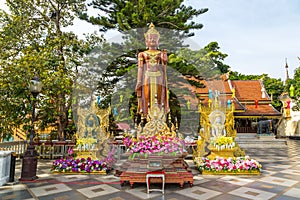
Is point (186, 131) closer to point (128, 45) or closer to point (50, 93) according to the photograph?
point (128, 45)

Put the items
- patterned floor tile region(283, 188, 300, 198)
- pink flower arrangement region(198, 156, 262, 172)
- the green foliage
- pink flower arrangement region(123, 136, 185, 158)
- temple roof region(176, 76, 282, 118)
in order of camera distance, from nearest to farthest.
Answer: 1. patterned floor tile region(283, 188, 300, 198)
2. pink flower arrangement region(123, 136, 185, 158)
3. pink flower arrangement region(198, 156, 262, 172)
4. the green foliage
5. temple roof region(176, 76, 282, 118)

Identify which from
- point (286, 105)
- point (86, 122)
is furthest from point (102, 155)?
point (286, 105)

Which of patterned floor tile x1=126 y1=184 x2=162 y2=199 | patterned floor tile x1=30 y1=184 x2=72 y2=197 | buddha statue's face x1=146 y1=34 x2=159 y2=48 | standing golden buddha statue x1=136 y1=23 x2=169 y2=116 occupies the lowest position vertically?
patterned floor tile x1=30 y1=184 x2=72 y2=197

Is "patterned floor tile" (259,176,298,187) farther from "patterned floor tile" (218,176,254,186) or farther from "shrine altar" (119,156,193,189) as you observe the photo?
"shrine altar" (119,156,193,189)

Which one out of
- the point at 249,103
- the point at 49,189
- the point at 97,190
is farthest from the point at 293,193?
the point at 249,103

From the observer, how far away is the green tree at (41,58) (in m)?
6.59

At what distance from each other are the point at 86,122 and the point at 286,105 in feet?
82.1

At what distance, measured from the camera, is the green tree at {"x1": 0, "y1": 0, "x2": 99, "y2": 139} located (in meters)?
6.59

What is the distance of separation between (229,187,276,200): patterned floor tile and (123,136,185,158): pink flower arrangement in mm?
1430

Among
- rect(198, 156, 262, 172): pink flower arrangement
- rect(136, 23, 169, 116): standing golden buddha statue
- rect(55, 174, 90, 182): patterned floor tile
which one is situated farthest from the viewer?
rect(136, 23, 169, 116): standing golden buddha statue

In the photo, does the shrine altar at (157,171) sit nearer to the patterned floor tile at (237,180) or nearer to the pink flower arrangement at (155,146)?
the pink flower arrangement at (155,146)

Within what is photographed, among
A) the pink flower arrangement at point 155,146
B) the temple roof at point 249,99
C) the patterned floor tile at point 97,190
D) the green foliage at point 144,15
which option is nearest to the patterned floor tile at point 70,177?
the patterned floor tile at point 97,190

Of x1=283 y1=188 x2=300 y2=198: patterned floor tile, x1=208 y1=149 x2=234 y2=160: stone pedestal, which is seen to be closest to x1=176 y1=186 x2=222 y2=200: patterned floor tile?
x1=283 y1=188 x2=300 y2=198: patterned floor tile

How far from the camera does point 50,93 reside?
7750 mm
